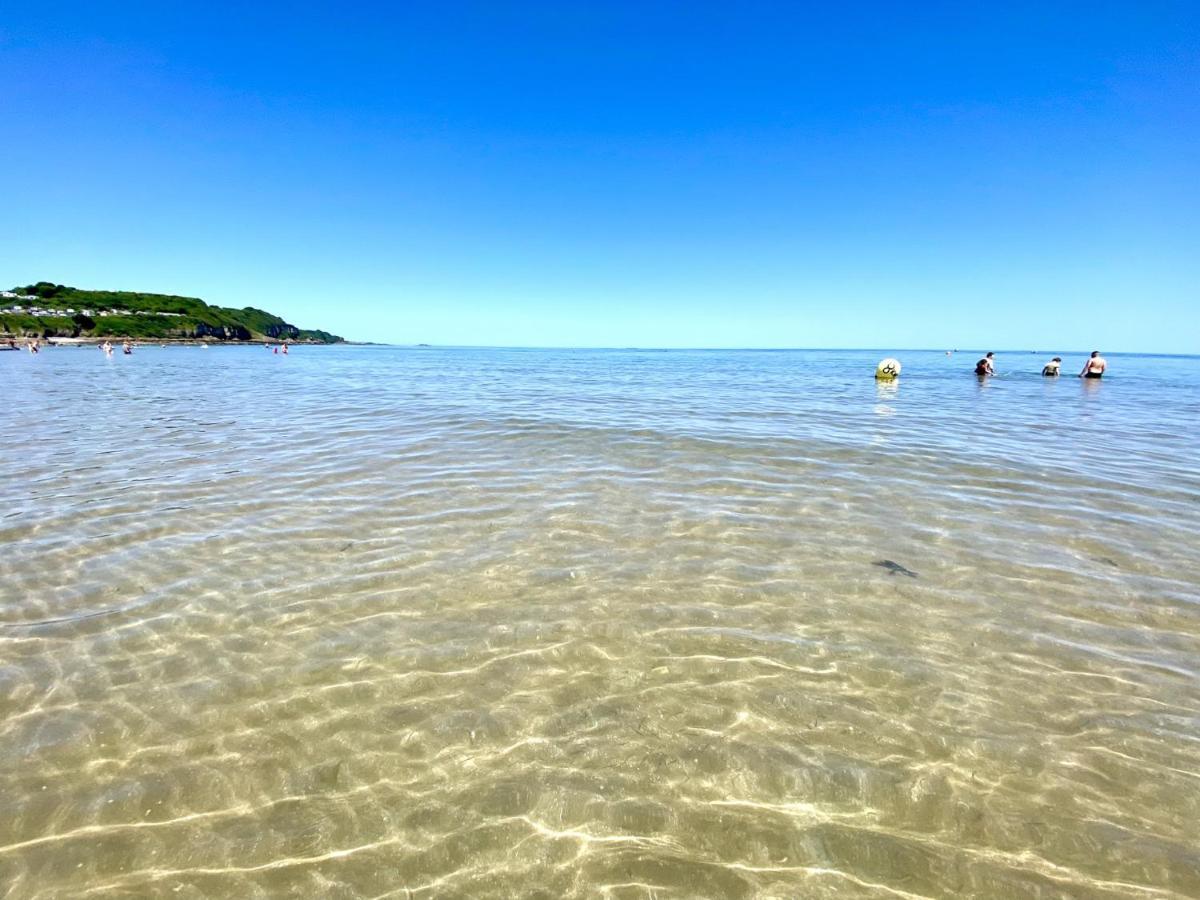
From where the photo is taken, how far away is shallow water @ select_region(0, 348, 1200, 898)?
9.86 ft

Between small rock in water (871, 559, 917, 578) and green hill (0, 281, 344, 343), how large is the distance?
14701 cm

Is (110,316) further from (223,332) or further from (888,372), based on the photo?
(888,372)

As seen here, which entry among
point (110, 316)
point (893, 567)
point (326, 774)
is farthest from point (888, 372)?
point (110, 316)

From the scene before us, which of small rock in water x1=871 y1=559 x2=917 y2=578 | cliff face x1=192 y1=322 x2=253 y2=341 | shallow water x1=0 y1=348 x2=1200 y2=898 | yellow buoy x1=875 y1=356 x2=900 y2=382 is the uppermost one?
cliff face x1=192 y1=322 x2=253 y2=341

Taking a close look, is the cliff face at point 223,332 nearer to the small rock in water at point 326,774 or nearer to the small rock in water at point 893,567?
the small rock in water at point 326,774

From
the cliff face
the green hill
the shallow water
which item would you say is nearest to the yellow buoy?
the shallow water

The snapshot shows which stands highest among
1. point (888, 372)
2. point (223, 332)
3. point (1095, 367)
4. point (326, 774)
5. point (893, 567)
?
point (223, 332)

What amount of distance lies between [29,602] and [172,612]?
169 cm

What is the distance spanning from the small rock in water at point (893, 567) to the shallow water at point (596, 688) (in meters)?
0.06

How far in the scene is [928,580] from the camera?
247 inches

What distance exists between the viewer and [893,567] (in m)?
6.59

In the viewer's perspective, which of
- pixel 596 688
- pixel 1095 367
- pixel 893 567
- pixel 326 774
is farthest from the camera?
pixel 1095 367

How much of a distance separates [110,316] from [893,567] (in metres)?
182

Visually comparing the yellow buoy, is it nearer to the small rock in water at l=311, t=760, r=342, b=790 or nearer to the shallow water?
the shallow water
